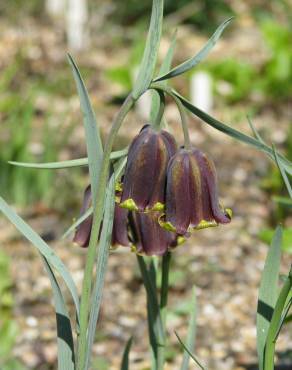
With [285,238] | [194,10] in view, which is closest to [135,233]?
[285,238]

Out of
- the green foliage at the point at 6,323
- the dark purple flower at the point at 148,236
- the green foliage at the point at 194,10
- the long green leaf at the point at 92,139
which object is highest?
the green foliage at the point at 194,10

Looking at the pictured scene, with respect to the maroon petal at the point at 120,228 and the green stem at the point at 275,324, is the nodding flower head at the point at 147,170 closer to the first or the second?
the maroon petal at the point at 120,228

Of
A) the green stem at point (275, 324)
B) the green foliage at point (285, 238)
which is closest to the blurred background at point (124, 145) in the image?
the green foliage at point (285, 238)

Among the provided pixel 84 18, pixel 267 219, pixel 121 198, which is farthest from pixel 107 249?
pixel 84 18

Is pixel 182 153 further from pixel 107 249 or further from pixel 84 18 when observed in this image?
pixel 84 18

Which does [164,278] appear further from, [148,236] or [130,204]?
[130,204]
